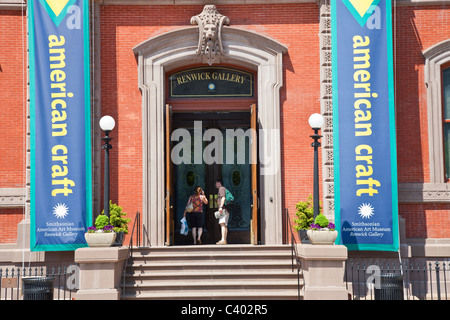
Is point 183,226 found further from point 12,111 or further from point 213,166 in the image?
point 12,111

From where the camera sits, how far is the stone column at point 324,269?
43.1 ft

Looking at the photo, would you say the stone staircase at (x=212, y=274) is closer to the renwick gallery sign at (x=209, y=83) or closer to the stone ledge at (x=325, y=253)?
the stone ledge at (x=325, y=253)

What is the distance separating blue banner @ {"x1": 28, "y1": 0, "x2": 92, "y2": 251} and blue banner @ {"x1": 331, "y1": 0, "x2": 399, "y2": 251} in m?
6.03

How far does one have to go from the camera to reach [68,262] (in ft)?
50.5

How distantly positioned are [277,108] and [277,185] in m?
1.91

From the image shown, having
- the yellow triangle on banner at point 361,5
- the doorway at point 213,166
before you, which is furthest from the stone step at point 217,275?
the yellow triangle on banner at point 361,5

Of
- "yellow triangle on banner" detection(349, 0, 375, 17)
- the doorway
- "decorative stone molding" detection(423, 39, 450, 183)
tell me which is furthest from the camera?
the doorway

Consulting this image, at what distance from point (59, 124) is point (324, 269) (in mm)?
7077

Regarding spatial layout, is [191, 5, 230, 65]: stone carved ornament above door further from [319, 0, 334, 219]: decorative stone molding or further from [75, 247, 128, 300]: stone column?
[75, 247, 128, 300]: stone column

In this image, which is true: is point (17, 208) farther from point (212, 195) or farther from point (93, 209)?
point (212, 195)

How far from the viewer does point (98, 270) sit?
1324 centimetres

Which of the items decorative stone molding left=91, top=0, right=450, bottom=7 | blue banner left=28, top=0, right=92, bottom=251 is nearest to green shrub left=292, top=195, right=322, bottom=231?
blue banner left=28, top=0, right=92, bottom=251

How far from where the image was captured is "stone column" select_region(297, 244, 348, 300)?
13125 mm

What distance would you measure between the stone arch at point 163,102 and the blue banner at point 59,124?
56.9 inches
